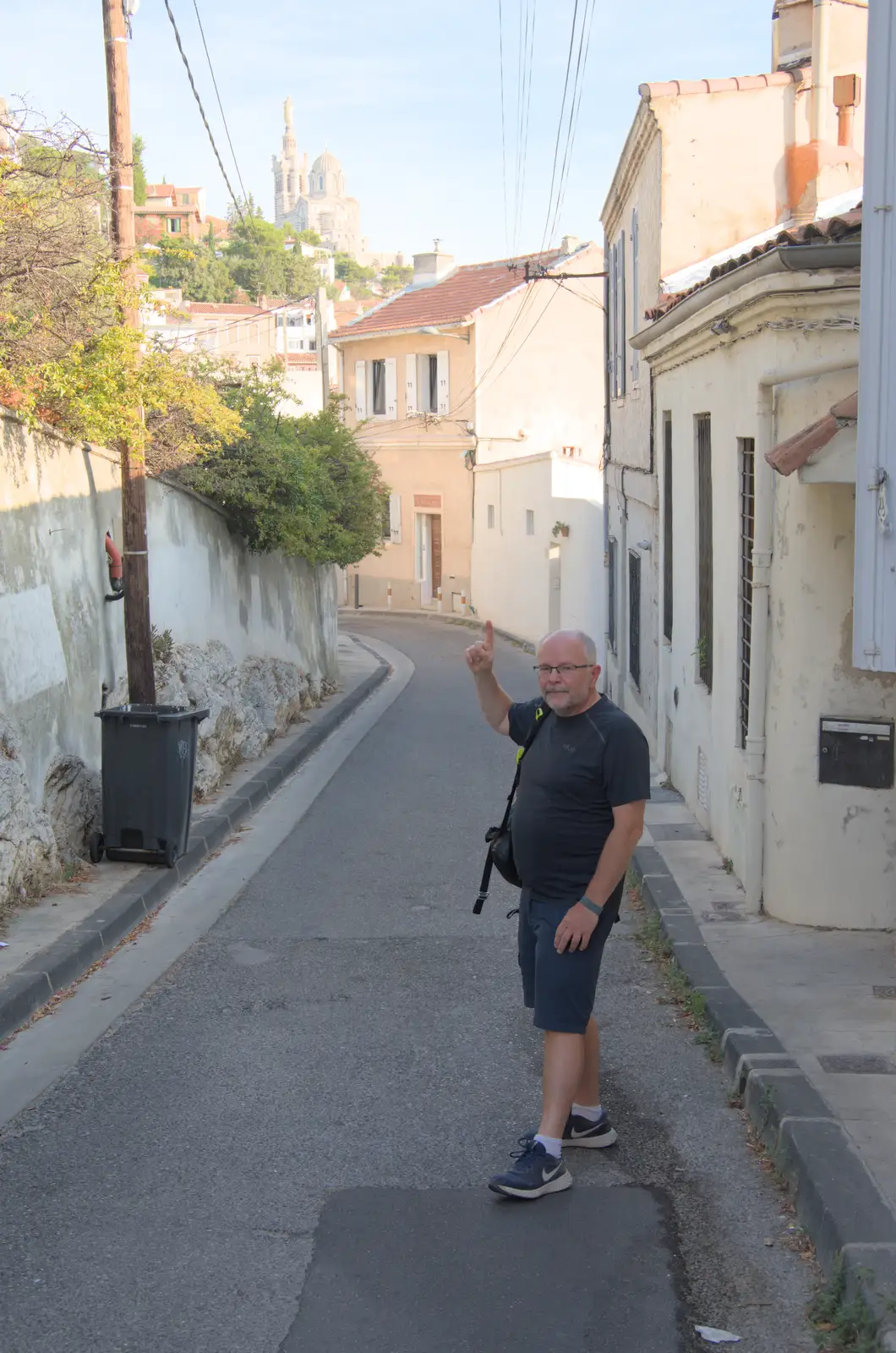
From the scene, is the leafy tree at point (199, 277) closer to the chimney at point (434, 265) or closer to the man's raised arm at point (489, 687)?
the chimney at point (434, 265)

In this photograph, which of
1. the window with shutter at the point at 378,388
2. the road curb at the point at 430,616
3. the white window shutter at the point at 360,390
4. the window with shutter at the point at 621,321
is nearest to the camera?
the window with shutter at the point at 621,321

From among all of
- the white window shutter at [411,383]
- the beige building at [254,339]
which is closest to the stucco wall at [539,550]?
the white window shutter at [411,383]

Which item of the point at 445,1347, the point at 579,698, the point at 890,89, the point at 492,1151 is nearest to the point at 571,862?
the point at 579,698

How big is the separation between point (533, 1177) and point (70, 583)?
604 cm

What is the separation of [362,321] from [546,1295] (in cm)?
3683

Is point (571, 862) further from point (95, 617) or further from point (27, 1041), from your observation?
point (95, 617)

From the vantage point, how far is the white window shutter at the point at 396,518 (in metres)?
37.3

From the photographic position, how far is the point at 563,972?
14.9 feet

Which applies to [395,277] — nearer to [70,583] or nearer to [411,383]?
[411,383]

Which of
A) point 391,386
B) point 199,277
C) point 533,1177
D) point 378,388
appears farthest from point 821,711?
point 199,277

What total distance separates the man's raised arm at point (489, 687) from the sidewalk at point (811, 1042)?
Result: 1634 millimetres

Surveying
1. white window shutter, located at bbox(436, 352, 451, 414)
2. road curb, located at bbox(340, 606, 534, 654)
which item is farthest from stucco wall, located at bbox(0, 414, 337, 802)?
white window shutter, located at bbox(436, 352, 451, 414)

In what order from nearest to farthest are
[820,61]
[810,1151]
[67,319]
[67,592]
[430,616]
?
[810,1151] < [67,592] < [67,319] < [820,61] < [430,616]

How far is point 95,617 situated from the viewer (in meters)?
9.82
